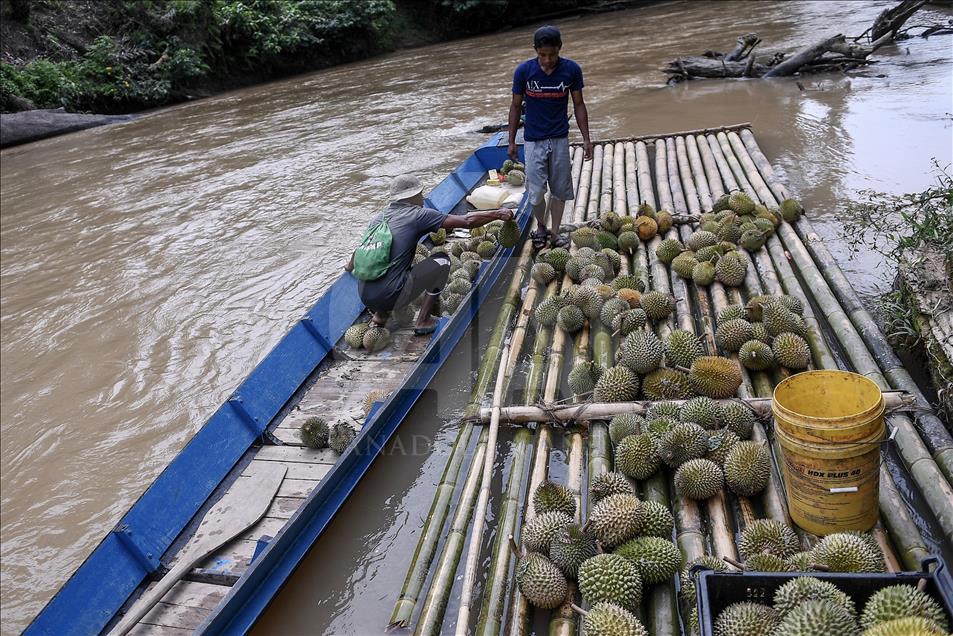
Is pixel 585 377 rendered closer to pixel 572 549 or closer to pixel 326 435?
pixel 572 549

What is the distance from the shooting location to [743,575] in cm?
237

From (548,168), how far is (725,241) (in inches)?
69.8

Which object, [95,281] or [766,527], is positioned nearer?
[766,527]

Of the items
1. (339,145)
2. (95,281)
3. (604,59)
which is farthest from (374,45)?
(95,281)

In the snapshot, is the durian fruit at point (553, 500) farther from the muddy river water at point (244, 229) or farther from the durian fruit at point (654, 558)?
the muddy river water at point (244, 229)

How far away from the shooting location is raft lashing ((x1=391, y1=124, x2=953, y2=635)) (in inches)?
113

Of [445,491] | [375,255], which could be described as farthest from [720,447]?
[375,255]

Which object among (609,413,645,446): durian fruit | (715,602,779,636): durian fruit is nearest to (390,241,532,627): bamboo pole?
(609,413,645,446): durian fruit

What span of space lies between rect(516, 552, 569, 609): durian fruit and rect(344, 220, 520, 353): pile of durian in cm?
286

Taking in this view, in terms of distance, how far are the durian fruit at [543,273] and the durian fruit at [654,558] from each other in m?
3.19

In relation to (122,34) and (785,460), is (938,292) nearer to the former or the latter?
(785,460)

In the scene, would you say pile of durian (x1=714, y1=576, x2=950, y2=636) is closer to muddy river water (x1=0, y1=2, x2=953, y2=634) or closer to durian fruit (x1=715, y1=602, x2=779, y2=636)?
durian fruit (x1=715, y1=602, x2=779, y2=636)

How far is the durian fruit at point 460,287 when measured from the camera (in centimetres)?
572

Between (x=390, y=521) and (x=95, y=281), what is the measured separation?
6.61 meters
